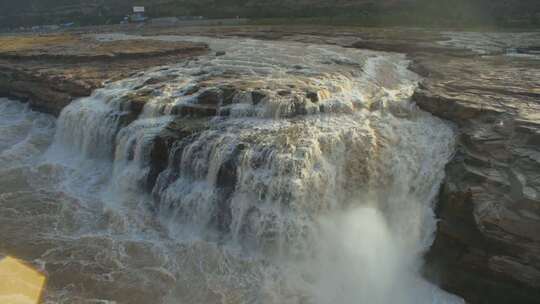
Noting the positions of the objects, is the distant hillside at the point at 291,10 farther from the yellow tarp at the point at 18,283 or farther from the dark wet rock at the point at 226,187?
the yellow tarp at the point at 18,283

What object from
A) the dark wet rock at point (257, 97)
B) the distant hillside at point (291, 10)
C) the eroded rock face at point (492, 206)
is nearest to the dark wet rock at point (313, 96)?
the dark wet rock at point (257, 97)

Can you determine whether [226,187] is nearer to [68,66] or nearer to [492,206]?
[492,206]

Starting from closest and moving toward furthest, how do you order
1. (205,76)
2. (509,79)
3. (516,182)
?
(516,182), (509,79), (205,76)

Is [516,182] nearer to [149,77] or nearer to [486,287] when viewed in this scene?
[486,287]

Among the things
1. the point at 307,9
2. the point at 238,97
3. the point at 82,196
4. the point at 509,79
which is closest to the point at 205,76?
the point at 238,97

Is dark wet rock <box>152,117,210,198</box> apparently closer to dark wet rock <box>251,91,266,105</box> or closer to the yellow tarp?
dark wet rock <box>251,91,266,105</box>
